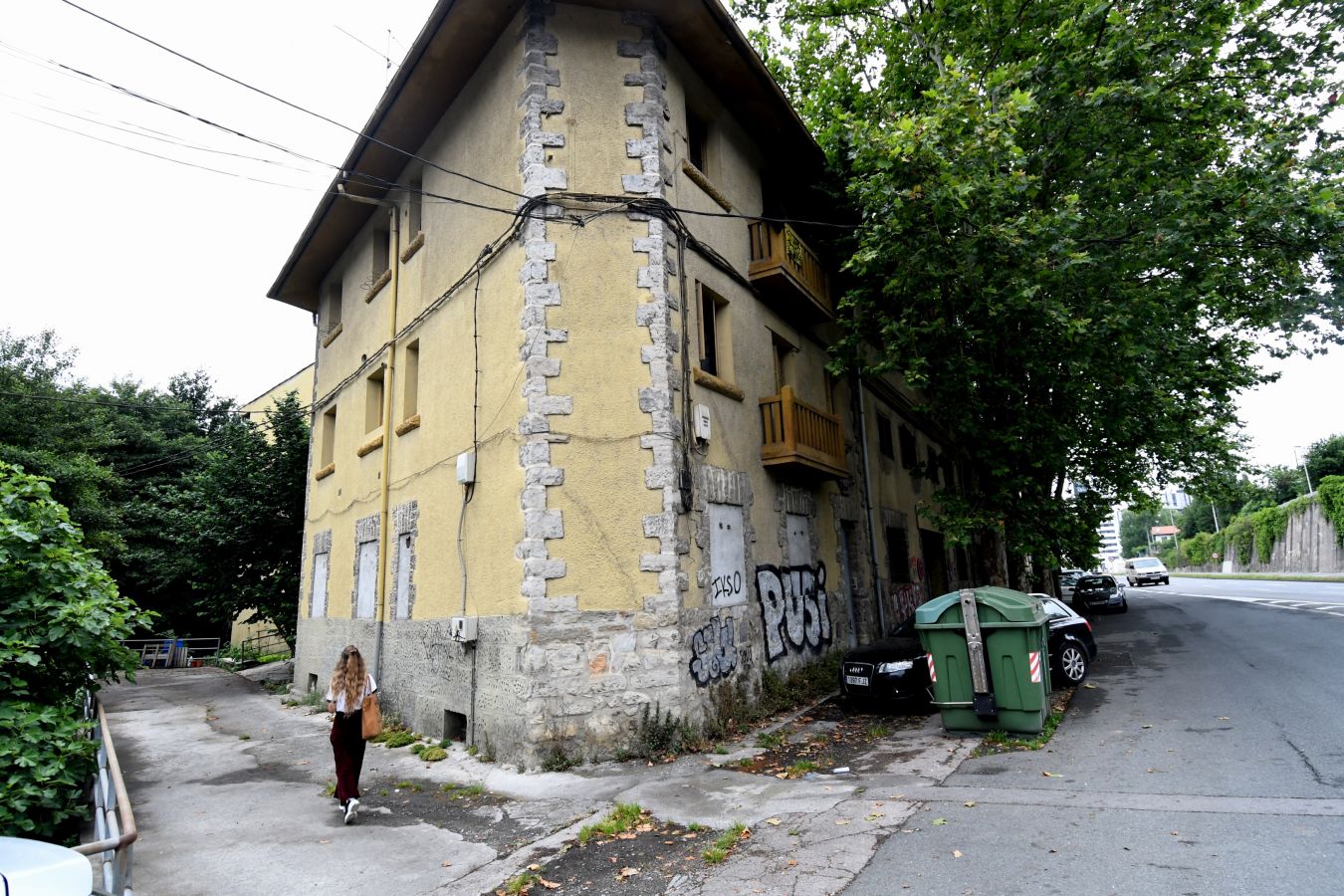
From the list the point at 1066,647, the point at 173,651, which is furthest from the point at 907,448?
the point at 173,651

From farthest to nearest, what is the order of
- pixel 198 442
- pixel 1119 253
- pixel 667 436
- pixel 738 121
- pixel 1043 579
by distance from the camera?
pixel 198 442 → pixel 1043 579 → pixel 738 121 → pixel 1119 253 → pixel 667 436

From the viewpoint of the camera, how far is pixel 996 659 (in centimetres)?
798

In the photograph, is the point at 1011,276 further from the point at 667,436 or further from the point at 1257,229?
the point at 667,436

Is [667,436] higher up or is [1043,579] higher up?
[667,436]

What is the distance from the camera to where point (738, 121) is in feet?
39.4

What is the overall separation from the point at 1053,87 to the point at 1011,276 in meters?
3.23

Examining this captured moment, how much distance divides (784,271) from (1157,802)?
8.38 meters

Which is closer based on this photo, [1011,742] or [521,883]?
[521,883]

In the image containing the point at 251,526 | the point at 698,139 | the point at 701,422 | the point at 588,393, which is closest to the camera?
the point at 588,393

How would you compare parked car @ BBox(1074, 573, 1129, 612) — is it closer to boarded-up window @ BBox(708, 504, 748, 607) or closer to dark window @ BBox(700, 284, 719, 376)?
boarded-up window @ BBox(708, 504, 748, 607)

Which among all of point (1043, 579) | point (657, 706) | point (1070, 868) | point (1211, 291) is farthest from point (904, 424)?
point (1070, 868)

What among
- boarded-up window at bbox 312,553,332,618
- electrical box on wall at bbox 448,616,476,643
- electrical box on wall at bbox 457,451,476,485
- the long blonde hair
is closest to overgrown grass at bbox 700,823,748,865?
the long blonde hair

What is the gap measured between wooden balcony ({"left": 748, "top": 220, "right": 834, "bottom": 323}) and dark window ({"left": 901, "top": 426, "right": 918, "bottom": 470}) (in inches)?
289

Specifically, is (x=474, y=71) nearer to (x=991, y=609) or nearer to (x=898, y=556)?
(x=991, y=609)
